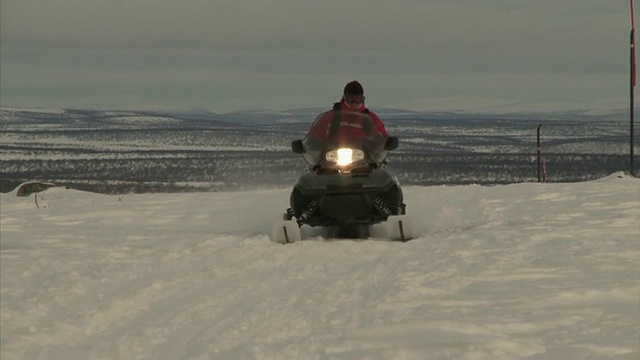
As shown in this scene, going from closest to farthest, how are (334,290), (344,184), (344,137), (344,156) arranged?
(334,290) < (344,184) < (344,156) < (344,137)

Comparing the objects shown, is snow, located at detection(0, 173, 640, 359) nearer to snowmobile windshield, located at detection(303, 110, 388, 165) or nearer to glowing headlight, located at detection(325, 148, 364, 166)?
glowing headlight, located at detection(325, 148, 364, 166)

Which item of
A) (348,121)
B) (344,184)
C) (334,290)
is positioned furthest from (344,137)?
(334,290)

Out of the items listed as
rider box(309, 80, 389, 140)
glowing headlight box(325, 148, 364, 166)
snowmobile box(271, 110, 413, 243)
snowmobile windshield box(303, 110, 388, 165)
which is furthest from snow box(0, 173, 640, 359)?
rider box(309, 80, 389, 140)

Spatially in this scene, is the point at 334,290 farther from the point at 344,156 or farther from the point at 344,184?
the point at 344,156

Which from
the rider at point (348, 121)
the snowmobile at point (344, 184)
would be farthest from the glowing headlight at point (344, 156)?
the rider at point (348, 121)

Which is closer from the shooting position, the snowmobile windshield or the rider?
the snowmobile windshield

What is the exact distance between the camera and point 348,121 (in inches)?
454

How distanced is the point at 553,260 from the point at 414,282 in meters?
1.49

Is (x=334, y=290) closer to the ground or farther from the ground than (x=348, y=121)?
closer to the ground

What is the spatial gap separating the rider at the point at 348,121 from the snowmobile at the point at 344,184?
0.04ft

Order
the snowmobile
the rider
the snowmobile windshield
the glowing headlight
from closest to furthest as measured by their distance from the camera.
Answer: the snowmobile, the glowing headlight, the snowmobile windshield, the rider

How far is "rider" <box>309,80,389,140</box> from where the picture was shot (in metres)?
11.5

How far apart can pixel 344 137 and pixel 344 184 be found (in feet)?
2.03

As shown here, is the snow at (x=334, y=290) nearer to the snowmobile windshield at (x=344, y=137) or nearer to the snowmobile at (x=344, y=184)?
the snowmobile at (x=344, y=184)
